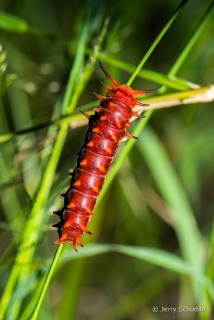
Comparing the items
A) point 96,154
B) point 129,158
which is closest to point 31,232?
point 96,154

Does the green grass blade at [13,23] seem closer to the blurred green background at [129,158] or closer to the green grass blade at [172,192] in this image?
the blurred green background at [129,158]

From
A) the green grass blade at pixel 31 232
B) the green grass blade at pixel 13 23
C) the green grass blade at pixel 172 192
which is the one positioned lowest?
the green grass blade at pixel 31 232

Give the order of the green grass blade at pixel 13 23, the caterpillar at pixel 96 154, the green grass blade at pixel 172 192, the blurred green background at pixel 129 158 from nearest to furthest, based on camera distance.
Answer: the caterpillar at pixel 96 154, the green grass blade at pixel 13 23, the green grass blade at pixel 172 192, the blurred green background at pixel 129 158

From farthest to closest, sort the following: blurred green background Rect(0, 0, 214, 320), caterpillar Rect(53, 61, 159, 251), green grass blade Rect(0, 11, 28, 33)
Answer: blurred green background Rect(0, 0, 214, 320), green grass blade Rect(0, 11, 28, 33), caterpillar Rect(53, 61, 159, 251)

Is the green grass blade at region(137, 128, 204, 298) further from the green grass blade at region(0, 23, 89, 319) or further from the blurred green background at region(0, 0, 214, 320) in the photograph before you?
the green grass blade at region(0, 23, 89, 319)

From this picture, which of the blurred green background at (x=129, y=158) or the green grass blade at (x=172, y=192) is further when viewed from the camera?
the blurred green background at (x=129, y=158)

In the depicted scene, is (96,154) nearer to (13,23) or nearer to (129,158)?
(13,23)

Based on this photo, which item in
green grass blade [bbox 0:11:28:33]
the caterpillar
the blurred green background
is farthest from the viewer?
the blurred green background

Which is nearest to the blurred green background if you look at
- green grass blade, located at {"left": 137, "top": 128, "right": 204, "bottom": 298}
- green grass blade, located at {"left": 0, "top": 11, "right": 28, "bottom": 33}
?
green grass blade, located at {"left": 137, "top": 128, "right": 204, "bottom": 298}

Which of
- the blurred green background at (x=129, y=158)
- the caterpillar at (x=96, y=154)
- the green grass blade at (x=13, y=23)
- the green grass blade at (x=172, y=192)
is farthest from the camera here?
the blurred green background at (x=129, y=158)

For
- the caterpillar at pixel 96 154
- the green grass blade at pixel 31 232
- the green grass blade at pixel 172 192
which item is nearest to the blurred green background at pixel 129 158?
the green grass blade at pixel 172 192

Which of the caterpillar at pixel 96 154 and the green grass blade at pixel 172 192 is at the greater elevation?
the green grass blade at pixel 172 192
